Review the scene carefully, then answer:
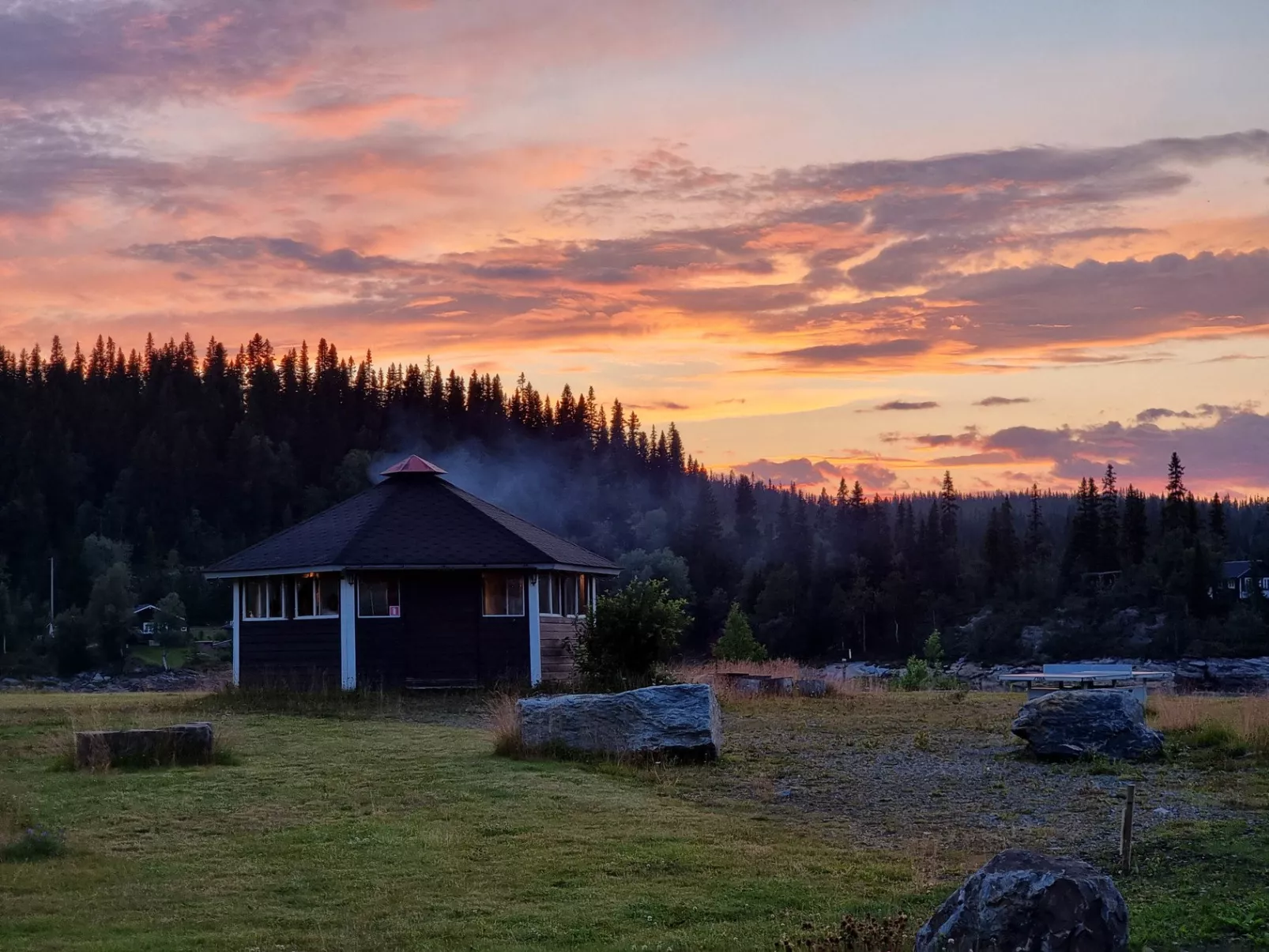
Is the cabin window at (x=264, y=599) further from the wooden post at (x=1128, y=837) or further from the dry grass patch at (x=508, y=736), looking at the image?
the wooden post at (x=1128, y=837)

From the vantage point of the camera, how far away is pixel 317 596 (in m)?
34.7

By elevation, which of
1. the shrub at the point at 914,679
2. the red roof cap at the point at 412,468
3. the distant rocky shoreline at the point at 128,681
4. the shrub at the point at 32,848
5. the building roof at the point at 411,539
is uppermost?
the red roof cap at the point at 412,468

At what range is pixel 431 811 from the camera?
47.6 ft

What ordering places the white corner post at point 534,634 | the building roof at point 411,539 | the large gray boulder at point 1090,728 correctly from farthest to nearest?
the white corner post at point 534,634
the building roof at point 411,539
the large gray boulder at point 1090,728

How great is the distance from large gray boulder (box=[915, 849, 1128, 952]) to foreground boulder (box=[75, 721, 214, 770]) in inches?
523

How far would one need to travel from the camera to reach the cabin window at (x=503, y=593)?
35062 millimetres

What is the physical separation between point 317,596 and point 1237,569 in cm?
10582

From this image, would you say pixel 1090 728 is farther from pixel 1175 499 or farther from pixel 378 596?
pixel 1175 499

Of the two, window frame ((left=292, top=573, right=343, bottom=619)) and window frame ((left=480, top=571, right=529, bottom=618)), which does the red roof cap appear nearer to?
window frame ((left=480, top=571, right=529, bottom=618))

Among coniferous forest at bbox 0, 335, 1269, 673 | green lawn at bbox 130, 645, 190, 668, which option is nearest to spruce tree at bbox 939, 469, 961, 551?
coniferous forest at bbox 0, 335, 1269, 673

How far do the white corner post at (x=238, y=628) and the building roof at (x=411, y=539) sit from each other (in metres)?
0.62

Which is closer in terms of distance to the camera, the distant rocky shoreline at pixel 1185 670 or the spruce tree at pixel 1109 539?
the distant rocky shoreline at pixel 1185 670

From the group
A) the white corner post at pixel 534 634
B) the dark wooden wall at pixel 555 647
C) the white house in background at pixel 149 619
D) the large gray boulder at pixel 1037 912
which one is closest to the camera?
the large gray boulder at pixel 1037 912

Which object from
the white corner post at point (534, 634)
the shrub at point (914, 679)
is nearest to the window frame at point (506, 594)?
the white corner post at point (534, 634)
